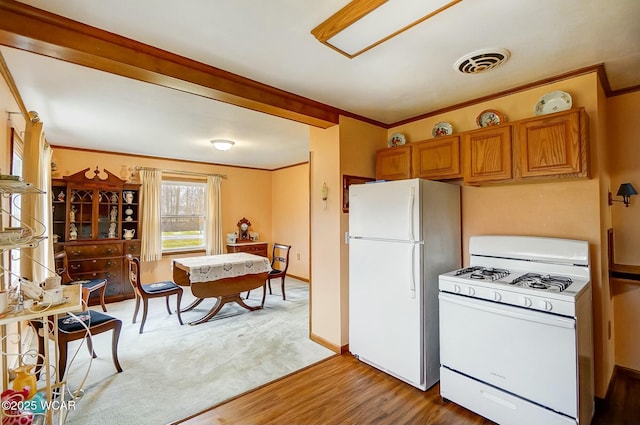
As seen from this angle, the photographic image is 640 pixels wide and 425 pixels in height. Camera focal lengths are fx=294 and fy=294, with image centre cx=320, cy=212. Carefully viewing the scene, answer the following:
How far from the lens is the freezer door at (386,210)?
240cm

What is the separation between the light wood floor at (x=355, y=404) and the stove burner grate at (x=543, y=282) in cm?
96

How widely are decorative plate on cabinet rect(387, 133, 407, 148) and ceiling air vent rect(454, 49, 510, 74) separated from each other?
3.64ft

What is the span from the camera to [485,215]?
2.76 metres

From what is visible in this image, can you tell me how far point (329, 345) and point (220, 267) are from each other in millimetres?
1768

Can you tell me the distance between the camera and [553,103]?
7.52 ft

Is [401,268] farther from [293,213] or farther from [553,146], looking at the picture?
[293,213]

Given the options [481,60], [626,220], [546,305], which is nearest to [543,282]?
[546,305]

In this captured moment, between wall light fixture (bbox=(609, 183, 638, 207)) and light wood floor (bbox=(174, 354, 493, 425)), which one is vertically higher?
wall light fixture (bbox=(609, 183, 638, 207))

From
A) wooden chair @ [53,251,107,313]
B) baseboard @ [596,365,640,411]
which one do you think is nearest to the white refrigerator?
baseboard @ [596,365,640,411]

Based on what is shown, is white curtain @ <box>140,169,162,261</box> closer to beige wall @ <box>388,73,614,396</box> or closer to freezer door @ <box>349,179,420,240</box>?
freezer door @ <box>349,179,420,240</box>

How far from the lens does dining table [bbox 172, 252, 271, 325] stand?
3.76 metres

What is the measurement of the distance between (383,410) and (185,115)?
3.37m

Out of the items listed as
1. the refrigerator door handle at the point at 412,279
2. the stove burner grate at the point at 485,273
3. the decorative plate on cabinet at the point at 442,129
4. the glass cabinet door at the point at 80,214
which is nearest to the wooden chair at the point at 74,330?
the refrigerator door handle at the point at 412,279

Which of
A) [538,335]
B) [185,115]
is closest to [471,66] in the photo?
[538,335]
